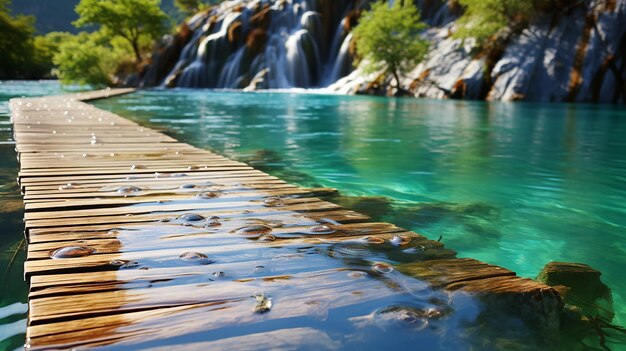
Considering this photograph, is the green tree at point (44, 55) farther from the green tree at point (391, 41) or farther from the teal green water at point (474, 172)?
the teal green water at point (474, 172)

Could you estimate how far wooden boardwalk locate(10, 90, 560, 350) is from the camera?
1986 mm

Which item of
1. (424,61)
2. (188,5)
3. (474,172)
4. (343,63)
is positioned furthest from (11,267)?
(188,5)

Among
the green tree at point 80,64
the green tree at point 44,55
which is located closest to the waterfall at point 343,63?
the green tree at point 80,64

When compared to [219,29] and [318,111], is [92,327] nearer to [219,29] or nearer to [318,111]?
[318,111]

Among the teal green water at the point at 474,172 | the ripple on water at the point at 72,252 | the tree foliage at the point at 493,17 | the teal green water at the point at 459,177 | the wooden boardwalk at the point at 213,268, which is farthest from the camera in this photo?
the tree foliage at the point at 493,17

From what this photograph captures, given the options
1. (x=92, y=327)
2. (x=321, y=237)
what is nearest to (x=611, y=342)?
(x=321, y=237)

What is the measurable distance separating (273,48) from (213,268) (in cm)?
4244

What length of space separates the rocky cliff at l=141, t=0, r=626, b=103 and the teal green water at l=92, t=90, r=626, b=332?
13.5 m

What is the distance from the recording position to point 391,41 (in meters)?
35.4

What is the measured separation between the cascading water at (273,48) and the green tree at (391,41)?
16.7 ft

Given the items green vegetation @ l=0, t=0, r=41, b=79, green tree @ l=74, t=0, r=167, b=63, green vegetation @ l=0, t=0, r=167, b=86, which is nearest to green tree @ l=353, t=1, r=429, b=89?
green vegetation @ l=0, t=0, r=167, b=86

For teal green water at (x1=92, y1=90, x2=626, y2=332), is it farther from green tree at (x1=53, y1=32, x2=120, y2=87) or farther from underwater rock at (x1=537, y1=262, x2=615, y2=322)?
green tree at (x1=53, y1=32, x2=120, y2=87)

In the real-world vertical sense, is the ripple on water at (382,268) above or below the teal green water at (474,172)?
above

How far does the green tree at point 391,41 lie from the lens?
3538 cm
